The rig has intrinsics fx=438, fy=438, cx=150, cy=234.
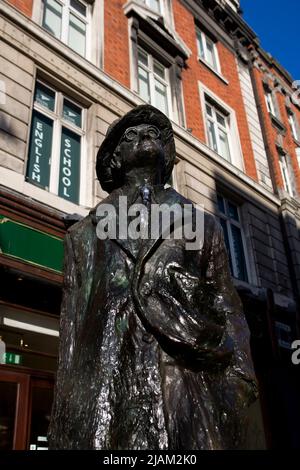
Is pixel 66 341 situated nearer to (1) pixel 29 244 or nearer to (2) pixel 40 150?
(1) pixel 29 244

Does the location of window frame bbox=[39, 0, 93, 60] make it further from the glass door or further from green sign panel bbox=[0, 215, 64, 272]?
the glass door

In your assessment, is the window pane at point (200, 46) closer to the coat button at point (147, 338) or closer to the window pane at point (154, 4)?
the window pane at point (154, 4)

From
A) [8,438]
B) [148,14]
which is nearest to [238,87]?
[148,14]

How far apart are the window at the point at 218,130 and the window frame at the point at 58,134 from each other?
5346 millimetres

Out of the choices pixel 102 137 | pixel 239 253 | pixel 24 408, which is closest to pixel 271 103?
pixel 239 253

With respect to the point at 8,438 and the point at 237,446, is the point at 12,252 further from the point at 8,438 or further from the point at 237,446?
the point at 237,446

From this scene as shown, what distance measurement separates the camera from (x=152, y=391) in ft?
4.99

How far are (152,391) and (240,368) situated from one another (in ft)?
1.16

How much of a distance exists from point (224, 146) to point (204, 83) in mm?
2168

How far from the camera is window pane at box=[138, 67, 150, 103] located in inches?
464

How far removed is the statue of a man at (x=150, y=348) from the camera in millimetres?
1472

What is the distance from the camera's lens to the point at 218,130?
1449 centimetres

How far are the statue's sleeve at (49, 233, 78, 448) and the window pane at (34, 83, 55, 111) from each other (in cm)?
728

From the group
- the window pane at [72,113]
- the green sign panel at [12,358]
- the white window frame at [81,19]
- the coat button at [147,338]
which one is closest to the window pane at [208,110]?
the white window frame at [81,19]
